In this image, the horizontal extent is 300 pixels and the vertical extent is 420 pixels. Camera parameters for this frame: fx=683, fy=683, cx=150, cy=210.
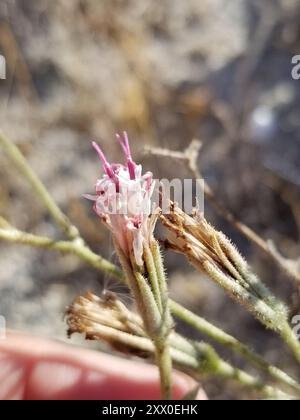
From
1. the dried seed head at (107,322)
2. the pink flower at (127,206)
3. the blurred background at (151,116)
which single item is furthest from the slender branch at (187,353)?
the blurred background at (151,116)

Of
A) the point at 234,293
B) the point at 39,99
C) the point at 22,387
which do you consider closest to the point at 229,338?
the point at 234,293

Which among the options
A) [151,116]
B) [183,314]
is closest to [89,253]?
[183,314]

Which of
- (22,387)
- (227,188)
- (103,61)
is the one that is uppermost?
(103,61)

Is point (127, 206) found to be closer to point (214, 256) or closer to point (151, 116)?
point (214, 256)

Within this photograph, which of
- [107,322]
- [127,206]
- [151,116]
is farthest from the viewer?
[151,116]

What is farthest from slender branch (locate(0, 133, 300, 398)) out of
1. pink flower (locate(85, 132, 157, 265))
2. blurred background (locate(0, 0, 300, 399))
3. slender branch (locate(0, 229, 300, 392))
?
blurred background (locate(0, 0, 300, 399))

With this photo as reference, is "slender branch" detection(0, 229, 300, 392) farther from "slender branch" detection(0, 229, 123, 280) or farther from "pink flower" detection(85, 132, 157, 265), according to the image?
"pink flower" detection(85, 132, 157, 265)

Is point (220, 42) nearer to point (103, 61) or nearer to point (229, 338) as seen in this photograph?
point (103, 61)
